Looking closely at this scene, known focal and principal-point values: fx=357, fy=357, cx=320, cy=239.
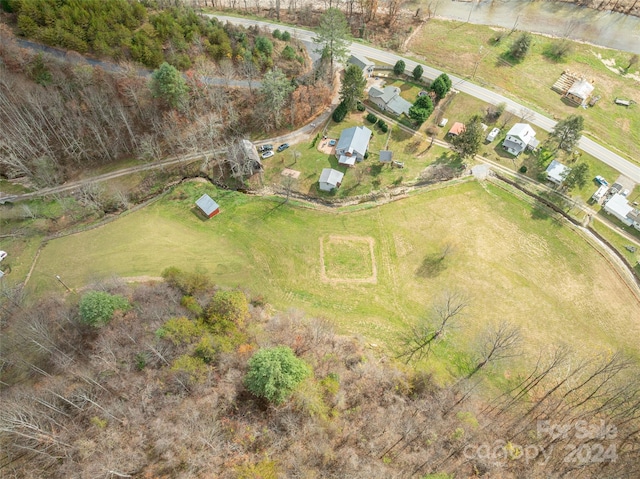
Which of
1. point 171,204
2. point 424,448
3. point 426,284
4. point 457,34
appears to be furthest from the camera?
point 457,34

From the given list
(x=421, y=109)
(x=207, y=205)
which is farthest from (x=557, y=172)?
(x=207, y=205)

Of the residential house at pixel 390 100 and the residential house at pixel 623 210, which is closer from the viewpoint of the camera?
the residential house at pixel 623 210

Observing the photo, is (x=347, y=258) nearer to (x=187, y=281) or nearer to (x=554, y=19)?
(x=187, y=281)

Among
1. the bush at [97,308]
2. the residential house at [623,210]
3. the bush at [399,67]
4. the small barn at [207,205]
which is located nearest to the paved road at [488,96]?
the bush at [399,67]

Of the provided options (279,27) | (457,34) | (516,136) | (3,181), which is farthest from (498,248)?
(3,181)

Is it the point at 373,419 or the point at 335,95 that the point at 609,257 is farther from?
the point at 335,95

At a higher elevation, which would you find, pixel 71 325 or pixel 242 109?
pixel 242 109

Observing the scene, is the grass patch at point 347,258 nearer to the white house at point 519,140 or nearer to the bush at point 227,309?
the bush at point 227,309
